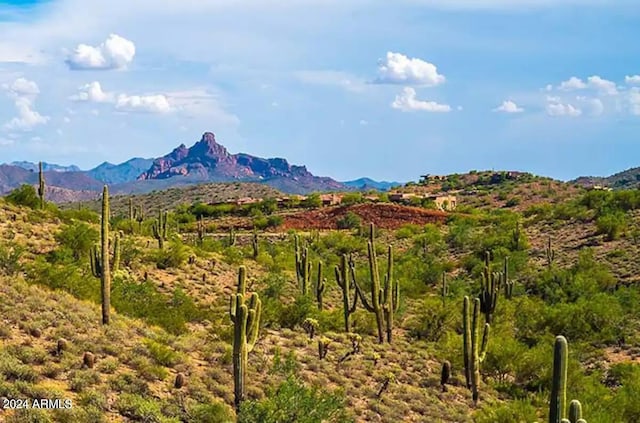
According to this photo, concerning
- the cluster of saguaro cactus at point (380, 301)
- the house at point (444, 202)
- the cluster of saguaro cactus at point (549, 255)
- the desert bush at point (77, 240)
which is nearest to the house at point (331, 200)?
the house at point (444, 202)

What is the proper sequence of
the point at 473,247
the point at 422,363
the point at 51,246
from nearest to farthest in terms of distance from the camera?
the point at 422,363 → the point at 51,246 → the point at 473,247

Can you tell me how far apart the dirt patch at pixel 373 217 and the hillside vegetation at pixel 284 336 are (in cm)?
2365

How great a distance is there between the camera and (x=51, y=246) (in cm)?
2631

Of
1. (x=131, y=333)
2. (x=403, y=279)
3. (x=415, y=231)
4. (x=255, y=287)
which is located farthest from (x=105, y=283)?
(x=415, y=231)

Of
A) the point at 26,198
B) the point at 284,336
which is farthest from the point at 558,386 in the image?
the point at 26,198

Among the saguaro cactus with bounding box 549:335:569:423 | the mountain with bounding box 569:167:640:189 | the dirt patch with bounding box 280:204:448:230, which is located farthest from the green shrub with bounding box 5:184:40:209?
the mountain with bounding box 569:167:640:189

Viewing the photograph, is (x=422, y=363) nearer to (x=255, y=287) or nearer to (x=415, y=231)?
(x=255, y=287)

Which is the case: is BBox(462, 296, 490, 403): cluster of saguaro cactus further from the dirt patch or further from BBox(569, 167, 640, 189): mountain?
BBox(569, 167, 640, 189): mountain

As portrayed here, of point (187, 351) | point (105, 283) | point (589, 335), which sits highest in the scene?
point (105, 283)

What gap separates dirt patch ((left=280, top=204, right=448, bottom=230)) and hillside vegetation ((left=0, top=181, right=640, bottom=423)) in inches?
931

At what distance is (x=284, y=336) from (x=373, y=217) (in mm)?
44829

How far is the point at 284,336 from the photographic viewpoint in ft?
64.0

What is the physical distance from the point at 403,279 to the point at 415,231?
76.3 feet

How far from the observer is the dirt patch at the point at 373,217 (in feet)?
205
